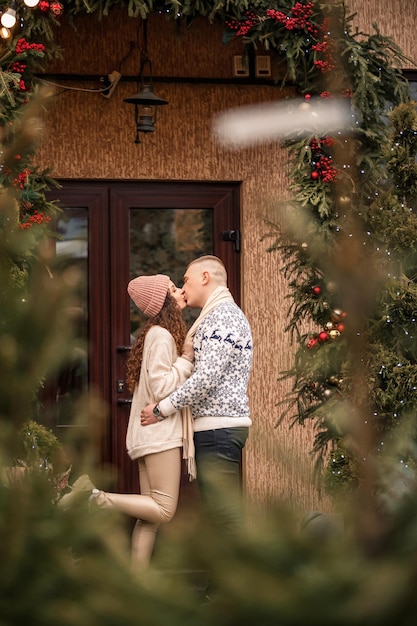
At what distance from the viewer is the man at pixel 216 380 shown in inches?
220

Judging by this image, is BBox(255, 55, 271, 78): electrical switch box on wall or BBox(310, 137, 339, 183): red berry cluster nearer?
BBox(310, 137, 339, 183): red berry cluster

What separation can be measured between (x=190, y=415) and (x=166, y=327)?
0.47m

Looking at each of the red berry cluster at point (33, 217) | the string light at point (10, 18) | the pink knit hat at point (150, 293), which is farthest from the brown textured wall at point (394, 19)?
the red berry cluster at point (33, 217)

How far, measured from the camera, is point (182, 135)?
7.86 m

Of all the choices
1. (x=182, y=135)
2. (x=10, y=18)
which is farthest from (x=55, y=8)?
(x=182, y=135)

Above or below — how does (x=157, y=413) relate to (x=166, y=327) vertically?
below

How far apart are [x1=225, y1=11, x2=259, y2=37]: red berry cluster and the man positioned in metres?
1.59

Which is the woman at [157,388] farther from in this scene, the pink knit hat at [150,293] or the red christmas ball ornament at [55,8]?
the red christmas ball ornament at [55,8]

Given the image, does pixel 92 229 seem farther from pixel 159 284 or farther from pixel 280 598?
pixel 280 598

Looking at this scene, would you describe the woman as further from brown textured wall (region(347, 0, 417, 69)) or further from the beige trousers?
brown textured wall (region(347, 0, 417, 69))

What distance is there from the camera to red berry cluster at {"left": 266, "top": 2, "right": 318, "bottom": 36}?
6.61 metres

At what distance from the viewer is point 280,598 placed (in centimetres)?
62

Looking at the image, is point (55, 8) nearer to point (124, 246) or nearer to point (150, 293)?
point (150, 293)

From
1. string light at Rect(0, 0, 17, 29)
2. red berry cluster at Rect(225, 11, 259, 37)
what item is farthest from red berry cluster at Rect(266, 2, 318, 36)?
string light at Rect(0, 0, 17, 29)
